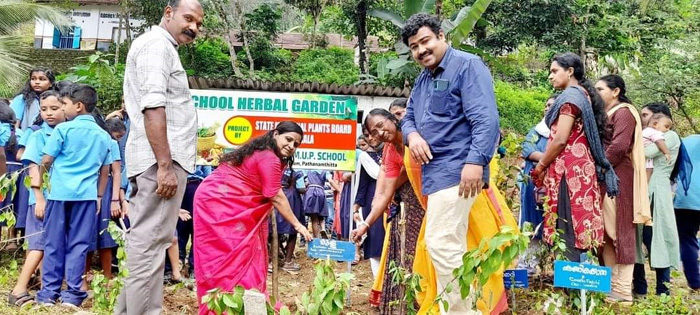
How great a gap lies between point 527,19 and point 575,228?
455 inches

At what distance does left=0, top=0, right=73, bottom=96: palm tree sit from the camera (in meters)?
12.4

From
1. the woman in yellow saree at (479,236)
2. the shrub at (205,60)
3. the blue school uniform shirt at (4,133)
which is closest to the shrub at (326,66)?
the shrub at (205,60)

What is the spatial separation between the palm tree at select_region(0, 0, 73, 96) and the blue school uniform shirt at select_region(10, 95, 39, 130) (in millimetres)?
6644

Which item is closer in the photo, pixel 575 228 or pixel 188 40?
pixel 188 40

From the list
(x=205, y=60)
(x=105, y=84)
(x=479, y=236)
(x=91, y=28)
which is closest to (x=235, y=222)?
(x=479, y=236)

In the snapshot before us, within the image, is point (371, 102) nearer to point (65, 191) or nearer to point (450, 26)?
point (450, 26)

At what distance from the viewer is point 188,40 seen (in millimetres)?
3531

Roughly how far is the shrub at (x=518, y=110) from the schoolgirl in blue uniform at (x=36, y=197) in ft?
47.6

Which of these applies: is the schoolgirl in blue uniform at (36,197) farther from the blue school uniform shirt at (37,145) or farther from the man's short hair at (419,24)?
the man's short hair at (419,24)

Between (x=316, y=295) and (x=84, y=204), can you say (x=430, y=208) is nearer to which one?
(x=316, y=295)

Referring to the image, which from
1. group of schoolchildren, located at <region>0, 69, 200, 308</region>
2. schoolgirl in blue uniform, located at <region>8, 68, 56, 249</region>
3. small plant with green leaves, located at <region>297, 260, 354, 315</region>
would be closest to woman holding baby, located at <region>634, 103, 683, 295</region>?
small plant with green leaves, located at <region>297, 260, 354, 315</region>

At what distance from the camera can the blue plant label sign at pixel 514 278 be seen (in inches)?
166

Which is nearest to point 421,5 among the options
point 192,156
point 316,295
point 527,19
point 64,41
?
point 527,19

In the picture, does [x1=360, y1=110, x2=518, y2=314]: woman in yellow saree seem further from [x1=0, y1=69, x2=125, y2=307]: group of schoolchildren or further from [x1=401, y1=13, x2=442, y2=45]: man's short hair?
[x1=0, y1=69, x2=125, y2=307]: group of schoolchildren
